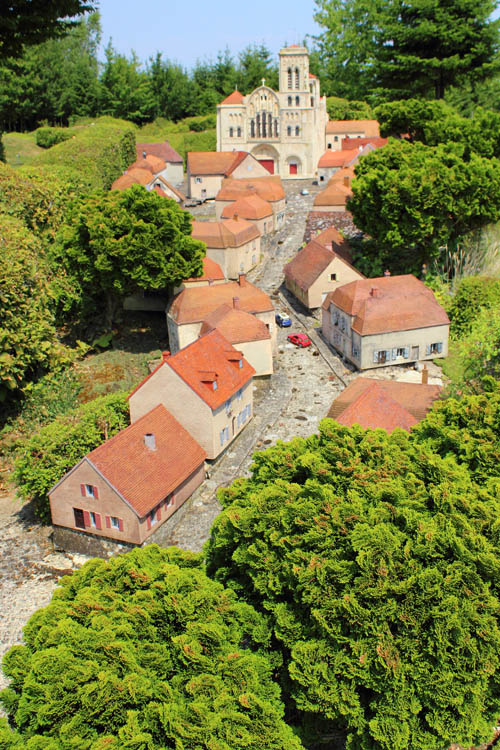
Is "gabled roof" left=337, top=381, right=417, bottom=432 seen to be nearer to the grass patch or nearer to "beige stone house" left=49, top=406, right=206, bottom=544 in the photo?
"beige stone house" left=49, top=406, right=206, bottom=544

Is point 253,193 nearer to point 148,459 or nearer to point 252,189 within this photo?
point 252,189

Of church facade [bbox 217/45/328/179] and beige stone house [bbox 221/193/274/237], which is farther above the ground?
church facade [bbox 217/45/328/179]

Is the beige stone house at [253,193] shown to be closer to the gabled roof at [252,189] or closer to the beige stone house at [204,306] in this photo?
the gabled roof at [252,189]

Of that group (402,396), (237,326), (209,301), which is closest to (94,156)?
(209,301)

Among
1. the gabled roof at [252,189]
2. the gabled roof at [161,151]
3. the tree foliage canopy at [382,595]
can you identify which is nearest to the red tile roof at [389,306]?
the tree foliage canopy at [382,595]

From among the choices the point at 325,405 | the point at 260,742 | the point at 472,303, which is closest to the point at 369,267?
the point at 472,303

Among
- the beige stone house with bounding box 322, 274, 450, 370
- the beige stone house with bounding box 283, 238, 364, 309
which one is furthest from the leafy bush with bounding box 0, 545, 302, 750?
the beige stone house with bounding box 283, 238, 364, 309
